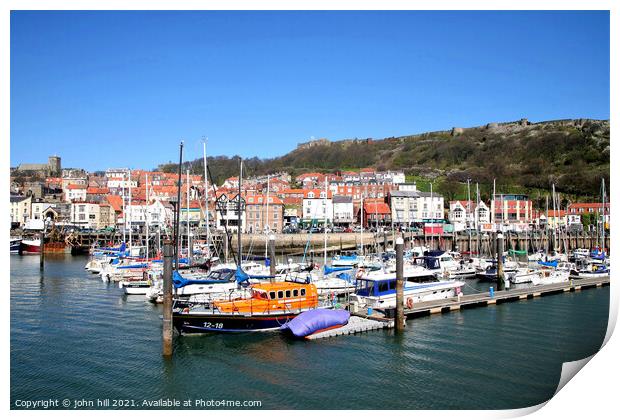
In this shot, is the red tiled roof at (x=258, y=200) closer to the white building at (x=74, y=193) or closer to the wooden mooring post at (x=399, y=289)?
the white building at (x=74, y=193)

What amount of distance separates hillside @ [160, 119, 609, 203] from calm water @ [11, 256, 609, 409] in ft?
148

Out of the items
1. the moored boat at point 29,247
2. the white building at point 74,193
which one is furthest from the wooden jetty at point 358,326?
the white building at point 74,193

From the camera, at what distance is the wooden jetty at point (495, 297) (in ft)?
51.6

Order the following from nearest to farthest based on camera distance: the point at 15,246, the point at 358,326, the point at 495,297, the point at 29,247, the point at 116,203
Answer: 1. the point at 358,326
2. the point at 495,297
3. the point at 29,247
4. the point at 15,246
5. the point at 116,203

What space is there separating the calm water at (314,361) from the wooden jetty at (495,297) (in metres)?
0.36

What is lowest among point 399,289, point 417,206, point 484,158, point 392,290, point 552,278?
point 552,278

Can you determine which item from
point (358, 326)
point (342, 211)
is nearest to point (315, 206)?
point (342, 211)

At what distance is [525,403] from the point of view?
910 centimetres

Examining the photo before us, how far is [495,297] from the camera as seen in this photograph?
17672 millimetres

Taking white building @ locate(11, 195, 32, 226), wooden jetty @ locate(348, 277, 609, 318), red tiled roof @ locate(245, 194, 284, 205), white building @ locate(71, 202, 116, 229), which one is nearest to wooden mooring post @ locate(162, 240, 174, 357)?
wooden jetty @ locate(348, 277, 609, 318)

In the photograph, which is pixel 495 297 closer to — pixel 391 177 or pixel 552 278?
pixel 552 278

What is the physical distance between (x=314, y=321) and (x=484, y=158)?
7501 centimetres
